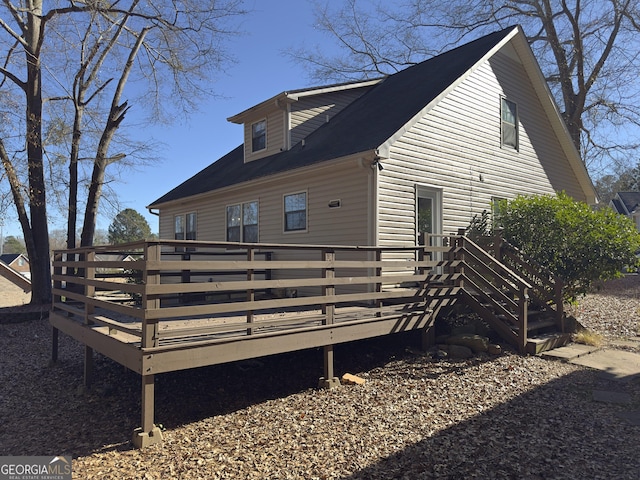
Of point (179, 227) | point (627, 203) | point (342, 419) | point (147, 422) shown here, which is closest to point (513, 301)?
point (342, 419)

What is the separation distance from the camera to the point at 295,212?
10312 millimetres

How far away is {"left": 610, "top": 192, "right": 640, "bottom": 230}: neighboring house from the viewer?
122 ft

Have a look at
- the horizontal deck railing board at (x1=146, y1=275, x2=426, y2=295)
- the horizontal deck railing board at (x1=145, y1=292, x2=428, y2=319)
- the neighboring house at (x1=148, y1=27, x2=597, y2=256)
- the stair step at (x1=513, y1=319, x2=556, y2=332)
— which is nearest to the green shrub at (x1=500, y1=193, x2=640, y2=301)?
the stair step at (x1=513, y1=319, x2=556, y2=332)

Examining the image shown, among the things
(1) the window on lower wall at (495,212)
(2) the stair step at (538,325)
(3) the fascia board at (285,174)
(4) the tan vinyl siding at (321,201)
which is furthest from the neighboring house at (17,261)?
(2) the stair step at (538,325)

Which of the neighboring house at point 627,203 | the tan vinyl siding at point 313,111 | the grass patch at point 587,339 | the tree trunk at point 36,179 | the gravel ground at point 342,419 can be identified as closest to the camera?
the gravel ground at point 342,419

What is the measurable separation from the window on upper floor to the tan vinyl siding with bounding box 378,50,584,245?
18cm

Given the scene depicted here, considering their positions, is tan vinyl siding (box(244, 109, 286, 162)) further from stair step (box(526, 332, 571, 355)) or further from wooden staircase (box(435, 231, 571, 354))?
stair step (box(526, 332, 571, 355))

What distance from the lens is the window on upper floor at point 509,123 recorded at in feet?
38.4

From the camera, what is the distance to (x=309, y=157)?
32.0 ft

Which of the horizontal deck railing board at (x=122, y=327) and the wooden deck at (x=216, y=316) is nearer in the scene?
the wooden deck at (x=216, y=316)

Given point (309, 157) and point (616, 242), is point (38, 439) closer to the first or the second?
point (309, 157)

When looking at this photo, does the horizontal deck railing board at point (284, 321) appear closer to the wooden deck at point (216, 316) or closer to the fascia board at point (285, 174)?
the wooden deck at point (216, 316)

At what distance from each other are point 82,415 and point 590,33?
24.2 meters

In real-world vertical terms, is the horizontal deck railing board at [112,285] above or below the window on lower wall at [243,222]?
below
